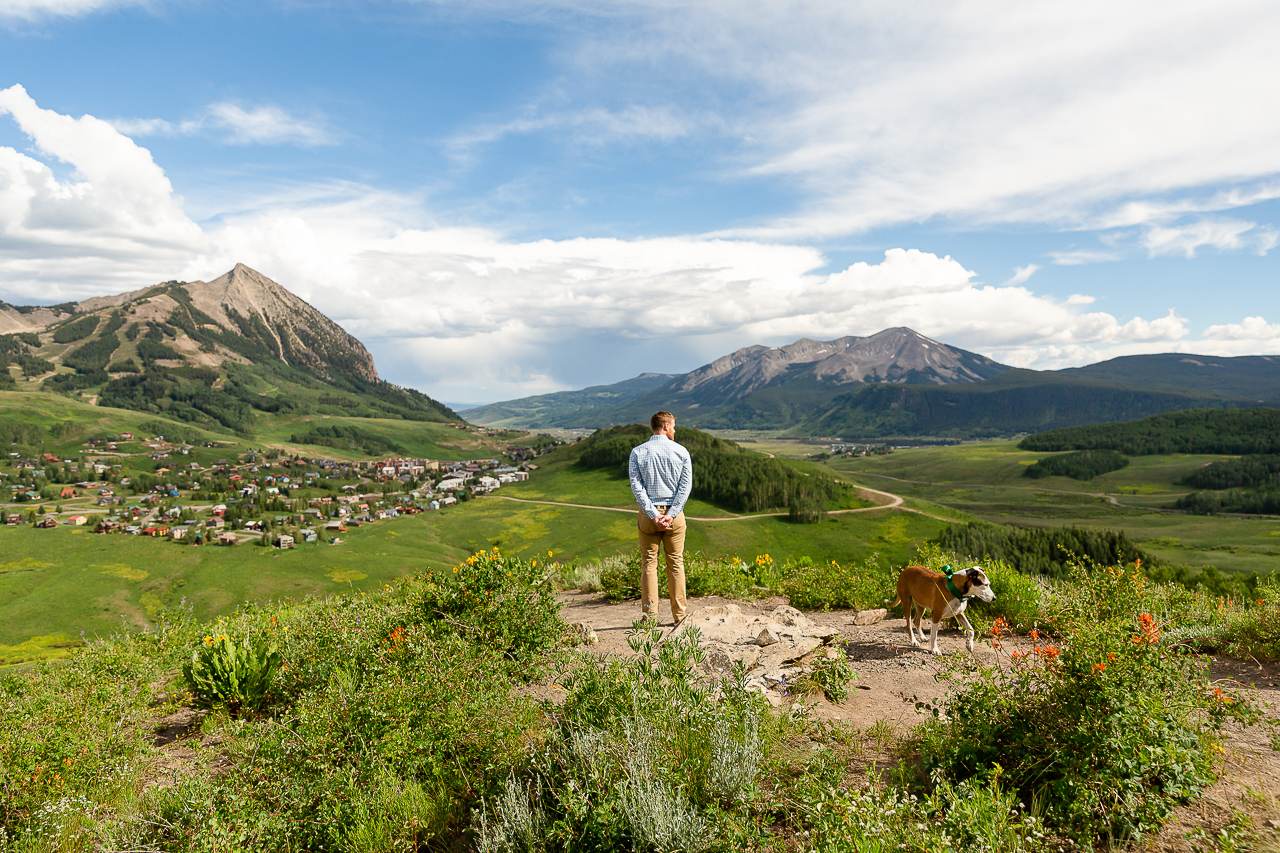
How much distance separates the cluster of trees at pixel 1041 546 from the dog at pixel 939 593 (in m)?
78.9

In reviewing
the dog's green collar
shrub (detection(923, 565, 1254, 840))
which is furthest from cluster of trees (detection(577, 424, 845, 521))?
shrub (detection(923, 565, 1254, 840))

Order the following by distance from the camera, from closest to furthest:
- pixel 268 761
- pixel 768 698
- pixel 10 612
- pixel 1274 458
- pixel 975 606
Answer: pixel 268 761, pixel 768 698, pixel 975 606, pixel 10 612, pixel 1274 458

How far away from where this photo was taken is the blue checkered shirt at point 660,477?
9.58m

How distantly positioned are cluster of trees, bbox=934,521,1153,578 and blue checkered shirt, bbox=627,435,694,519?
8111 cm

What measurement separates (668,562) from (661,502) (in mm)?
1162

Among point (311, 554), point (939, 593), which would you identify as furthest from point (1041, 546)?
point (311, 554)

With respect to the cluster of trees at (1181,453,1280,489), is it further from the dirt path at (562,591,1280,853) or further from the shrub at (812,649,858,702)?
the shrub at (812,649,858,702)

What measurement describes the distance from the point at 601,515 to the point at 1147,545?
113631mm

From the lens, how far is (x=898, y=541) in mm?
110812

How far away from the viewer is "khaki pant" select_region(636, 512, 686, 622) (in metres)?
9.85

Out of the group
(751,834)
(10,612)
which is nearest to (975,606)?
(751,834)

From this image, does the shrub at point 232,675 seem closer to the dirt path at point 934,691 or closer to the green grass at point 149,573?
the dirt path at point 934,691

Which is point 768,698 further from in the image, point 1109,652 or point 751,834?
point 1109,652

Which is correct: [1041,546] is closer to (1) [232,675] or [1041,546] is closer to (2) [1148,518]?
(2) [1148,518]
